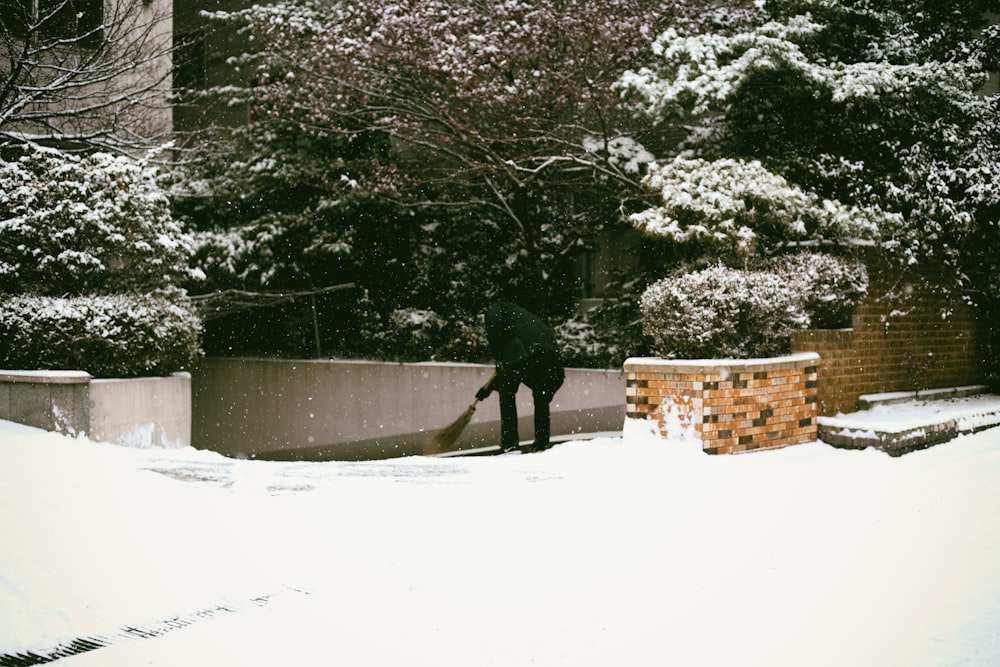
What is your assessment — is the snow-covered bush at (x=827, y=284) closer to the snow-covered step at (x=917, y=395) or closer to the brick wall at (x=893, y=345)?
the brick wall at (x=893, y=345)

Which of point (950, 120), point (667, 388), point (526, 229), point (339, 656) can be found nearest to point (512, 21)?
point (526, 229)

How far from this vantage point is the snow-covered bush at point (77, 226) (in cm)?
883

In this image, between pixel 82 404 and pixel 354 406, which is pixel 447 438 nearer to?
pixel 82 404

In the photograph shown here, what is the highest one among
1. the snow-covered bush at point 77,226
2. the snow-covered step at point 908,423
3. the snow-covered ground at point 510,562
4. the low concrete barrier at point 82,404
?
the snow-covered bush at point 77,226

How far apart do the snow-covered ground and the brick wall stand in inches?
68.9

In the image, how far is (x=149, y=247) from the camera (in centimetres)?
938

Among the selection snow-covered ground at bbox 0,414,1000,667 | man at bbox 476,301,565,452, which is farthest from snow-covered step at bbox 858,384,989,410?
man at bbox 476,301,565,452

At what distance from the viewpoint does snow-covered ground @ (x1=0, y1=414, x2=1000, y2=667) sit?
147 inches

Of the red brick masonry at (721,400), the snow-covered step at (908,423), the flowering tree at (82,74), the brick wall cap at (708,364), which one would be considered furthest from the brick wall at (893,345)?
the flowering tree at (82,74)

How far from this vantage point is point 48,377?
777cm

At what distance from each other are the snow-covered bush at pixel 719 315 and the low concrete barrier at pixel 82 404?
4972 millimetres

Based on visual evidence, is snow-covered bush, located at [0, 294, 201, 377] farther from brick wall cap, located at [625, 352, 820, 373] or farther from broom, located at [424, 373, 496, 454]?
brick wall cap, located at [625, 352, 820, 373]

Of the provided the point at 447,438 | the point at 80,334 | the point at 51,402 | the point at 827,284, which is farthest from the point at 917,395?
the point at 51,402

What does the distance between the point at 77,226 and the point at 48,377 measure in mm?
1911
